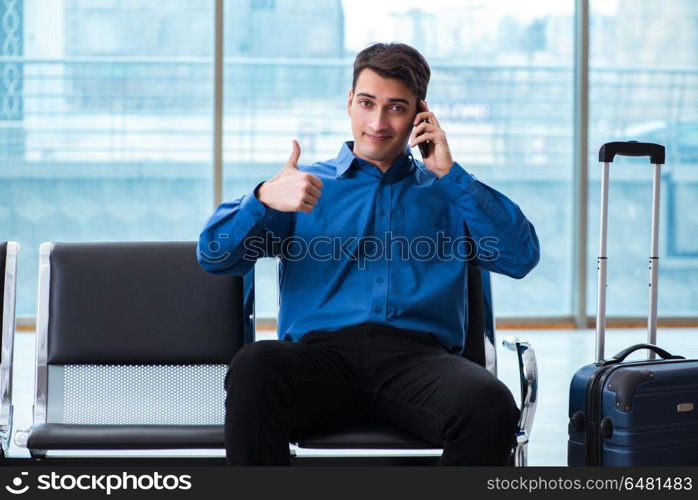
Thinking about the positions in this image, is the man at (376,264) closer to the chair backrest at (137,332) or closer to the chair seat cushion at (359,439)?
the chair seat cushion at (359,439)

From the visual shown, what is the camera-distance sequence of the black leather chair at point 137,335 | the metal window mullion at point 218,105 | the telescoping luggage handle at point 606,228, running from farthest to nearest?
the metal window mullion at point 218,105 < the telescoping luggage handle at point 606,228 < the black leather chair at point 137,335

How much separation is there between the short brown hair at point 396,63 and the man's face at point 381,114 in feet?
0.04

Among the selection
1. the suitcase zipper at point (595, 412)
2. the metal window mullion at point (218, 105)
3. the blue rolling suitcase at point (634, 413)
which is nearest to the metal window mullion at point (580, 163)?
the metal window mullion at point (218, 105)

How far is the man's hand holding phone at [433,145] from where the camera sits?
202 centimetres

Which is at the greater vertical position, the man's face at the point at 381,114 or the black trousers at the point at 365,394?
the man's face at the point at 381,114

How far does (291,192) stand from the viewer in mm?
1873

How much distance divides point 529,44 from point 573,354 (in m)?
2.14

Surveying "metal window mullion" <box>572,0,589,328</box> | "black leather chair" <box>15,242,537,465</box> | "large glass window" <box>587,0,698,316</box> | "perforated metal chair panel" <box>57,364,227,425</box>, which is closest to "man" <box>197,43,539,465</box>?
"black leather chair" <box>15,242,537,465</box>

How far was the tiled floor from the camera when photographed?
309 centimetres

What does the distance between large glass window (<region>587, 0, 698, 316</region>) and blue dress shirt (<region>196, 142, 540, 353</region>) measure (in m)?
3.97

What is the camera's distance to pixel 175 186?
5.69 metres

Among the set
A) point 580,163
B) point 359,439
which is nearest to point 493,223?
point 359,439

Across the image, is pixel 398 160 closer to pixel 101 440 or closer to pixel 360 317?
pixel 360 317

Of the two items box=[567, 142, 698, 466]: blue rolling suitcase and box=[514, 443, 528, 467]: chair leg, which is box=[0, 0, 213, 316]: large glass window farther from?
box=[514, 443, 528, 467]: chair leg
